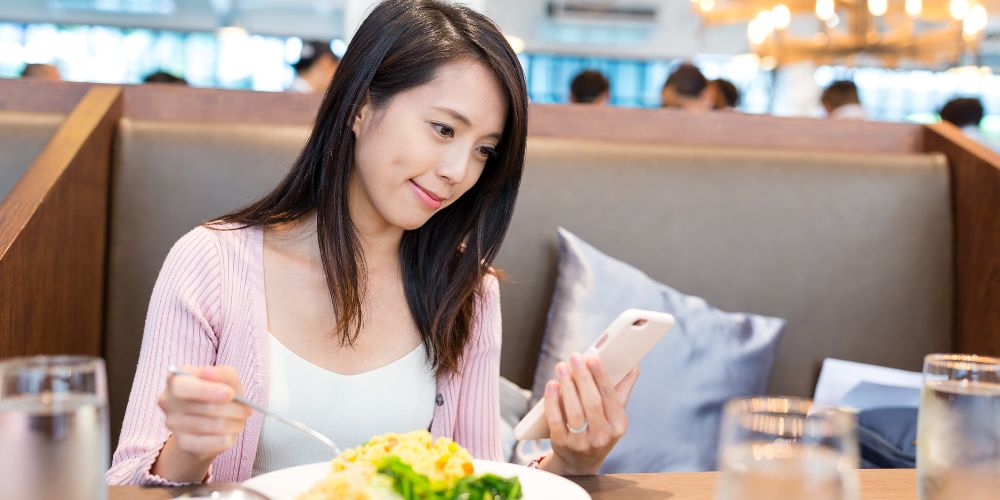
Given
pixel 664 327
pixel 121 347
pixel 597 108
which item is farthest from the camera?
pixel 597 108

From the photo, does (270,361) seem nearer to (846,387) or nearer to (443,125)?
(443,125)

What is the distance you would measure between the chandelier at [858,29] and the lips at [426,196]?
151 inches

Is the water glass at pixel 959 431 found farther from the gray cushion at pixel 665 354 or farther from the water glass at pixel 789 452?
the gray cushion at pixel 665 354

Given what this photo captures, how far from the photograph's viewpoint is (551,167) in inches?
76.2

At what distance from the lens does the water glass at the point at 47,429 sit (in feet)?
1.85

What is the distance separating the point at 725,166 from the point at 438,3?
87 cm

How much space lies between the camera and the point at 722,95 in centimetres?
528

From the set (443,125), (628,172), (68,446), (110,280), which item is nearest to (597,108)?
(628,172)

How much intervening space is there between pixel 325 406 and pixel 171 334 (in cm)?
22

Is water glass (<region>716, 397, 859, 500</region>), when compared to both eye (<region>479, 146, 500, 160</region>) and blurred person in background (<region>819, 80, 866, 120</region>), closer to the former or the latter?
eye (<region>479, 146, 500, 160</region>)

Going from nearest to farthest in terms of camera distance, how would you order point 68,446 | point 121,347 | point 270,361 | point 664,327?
point 68,446, point 664,327, point 270,361, point 121,347

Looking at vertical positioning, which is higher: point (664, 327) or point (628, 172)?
point (628, 172)

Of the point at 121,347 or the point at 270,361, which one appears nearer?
the point at 270,361

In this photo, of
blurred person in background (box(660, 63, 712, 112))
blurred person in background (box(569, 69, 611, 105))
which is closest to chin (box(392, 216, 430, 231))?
blurred person in background (box(660, 63, 712, 112))
